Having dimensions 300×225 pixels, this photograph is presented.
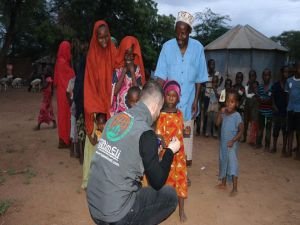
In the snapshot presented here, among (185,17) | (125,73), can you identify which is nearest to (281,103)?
(185,17)

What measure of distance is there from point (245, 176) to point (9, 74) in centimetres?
2222

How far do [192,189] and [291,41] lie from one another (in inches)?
1197

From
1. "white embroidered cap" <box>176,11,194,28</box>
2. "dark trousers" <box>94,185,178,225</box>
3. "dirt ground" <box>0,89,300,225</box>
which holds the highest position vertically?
"white embroidered cap" <box>176,11,194,28</box>

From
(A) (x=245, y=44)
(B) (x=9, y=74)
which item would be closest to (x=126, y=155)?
(A) (x=245, y=44)

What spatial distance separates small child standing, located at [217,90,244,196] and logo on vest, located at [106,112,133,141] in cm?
254

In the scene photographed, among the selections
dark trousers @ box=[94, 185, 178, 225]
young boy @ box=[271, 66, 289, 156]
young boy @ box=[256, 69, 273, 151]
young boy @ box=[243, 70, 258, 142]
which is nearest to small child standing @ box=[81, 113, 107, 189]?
dark trousers @ box=[94, 185, 178, 225]

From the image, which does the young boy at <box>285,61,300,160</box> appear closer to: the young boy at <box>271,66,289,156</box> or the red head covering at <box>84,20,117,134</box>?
the young boy at <box>271,66,289,156</box>

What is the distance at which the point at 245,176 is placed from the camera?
5680 mm

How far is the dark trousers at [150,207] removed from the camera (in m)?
2.59

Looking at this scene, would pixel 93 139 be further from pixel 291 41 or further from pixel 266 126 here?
pixel 291 41

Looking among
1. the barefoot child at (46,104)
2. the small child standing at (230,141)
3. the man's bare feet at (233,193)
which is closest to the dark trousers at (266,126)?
the small child standing at (230,141)

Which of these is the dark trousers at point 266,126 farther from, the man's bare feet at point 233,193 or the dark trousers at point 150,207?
the dark trousers at point 150,207

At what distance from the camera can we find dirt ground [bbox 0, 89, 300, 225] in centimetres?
408

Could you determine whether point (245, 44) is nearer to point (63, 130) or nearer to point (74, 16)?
point (63, 130)
